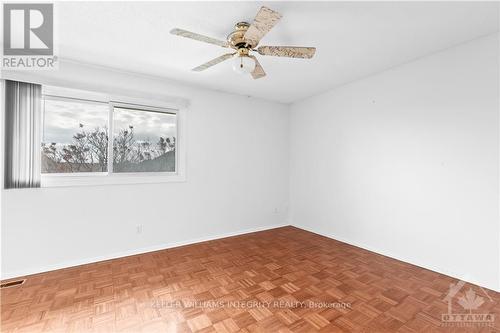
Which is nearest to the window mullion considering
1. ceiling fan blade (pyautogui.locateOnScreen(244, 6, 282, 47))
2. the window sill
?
the window sill

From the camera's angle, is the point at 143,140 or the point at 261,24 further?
Result: the point at 143,140

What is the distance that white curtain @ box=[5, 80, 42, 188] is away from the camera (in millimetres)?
2508

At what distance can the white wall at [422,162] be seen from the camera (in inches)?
93.5

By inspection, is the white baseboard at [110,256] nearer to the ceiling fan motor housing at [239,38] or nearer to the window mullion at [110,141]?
the window mullion at [110,141]

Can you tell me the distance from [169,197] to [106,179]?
0.87 meters

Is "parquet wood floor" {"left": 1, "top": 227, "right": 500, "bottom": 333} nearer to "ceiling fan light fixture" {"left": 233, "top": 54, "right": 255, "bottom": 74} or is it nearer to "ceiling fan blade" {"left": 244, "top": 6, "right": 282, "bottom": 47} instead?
"ceiling fan light fixture" {"left": 233, "top": 54, "right": 255, "bottom": 74}

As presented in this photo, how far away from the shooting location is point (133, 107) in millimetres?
3355

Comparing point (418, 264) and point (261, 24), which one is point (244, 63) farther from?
point (418, 264)

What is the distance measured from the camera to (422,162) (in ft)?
9.30

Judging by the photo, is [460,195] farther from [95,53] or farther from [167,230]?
[95,53]

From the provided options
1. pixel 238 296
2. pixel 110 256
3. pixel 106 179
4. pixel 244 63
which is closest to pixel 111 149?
pixel 106 179

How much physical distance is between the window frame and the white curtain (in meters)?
0.14

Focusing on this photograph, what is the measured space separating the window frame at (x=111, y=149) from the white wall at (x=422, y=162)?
2501mm

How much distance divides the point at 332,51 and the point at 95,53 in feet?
8.92
